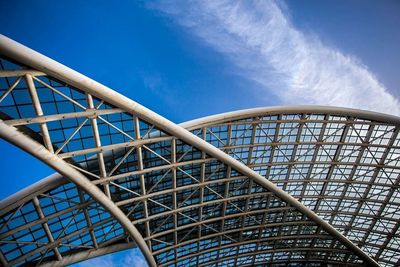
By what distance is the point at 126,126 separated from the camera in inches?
739

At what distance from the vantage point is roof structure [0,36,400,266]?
1549cm

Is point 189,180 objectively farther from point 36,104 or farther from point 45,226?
point 36,104

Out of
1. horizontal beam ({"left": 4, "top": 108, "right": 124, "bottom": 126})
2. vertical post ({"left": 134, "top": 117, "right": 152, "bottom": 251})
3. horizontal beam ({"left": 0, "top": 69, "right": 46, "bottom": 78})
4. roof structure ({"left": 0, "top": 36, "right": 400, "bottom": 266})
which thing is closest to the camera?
horizontal beam ({"left": 0, "top": 69, "right": 46, "bottom": 78})

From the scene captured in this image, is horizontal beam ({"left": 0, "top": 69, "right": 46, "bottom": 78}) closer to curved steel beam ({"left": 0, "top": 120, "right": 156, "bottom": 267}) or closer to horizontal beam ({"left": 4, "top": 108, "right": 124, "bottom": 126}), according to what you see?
horizontal beam ({"left": 4, "top": 108, "right": 124, "bottom": 126})

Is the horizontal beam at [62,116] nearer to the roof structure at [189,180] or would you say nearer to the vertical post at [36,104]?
the roof structure at [189,180]

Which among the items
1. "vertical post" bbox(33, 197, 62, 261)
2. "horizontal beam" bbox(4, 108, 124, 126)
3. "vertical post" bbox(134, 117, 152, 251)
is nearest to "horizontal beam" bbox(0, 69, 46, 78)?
"horizontal beam" bbox(4, 108, 124, 126)

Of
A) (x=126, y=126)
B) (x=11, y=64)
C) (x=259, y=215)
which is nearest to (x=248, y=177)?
(x=259, y=215)

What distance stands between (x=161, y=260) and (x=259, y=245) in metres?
15.1

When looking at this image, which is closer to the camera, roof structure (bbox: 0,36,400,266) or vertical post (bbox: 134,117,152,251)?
roof structure (bbox: 0,36,400,266)

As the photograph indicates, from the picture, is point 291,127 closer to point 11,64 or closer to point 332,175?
point 332,175

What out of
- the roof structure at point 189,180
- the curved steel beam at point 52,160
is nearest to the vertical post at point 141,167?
the roof structure at point 189,180

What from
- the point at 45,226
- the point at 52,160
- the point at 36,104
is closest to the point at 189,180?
the point at 45,226

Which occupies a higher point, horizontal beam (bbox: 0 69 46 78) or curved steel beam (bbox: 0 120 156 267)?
horizontal beam (bbox: 0 69 46 78)

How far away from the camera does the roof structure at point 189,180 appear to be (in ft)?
50.8
